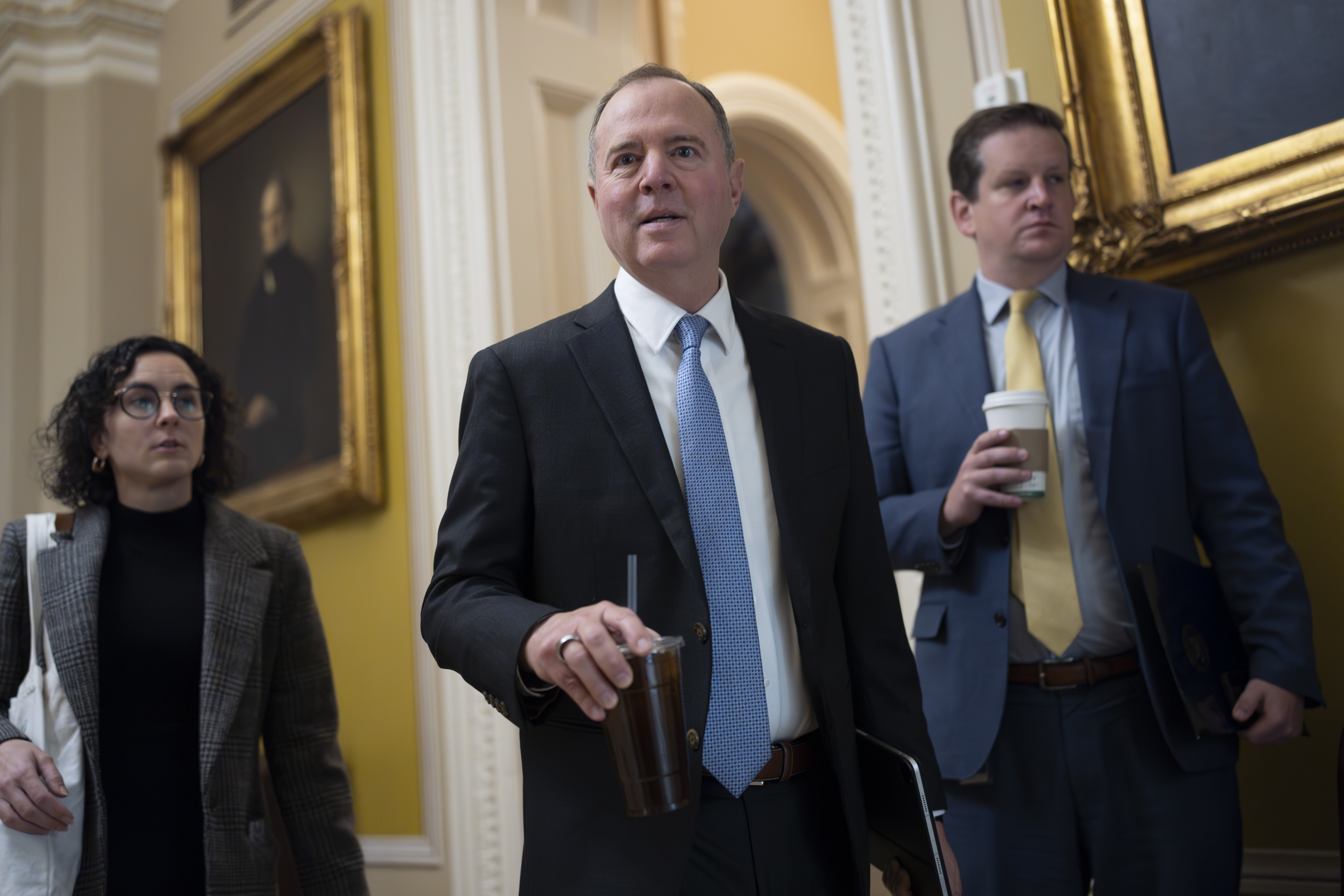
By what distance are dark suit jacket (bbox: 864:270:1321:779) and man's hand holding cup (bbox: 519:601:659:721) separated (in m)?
1.14

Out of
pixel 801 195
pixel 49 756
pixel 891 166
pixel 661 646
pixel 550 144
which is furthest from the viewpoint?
pixel 801 195

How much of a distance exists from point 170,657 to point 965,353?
181 cm

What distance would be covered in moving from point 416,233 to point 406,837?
2.46 m

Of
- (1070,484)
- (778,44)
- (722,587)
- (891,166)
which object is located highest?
(778,44)

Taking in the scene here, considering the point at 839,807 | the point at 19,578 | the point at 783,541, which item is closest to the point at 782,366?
the point at 783,541

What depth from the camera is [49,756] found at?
7.04 ft

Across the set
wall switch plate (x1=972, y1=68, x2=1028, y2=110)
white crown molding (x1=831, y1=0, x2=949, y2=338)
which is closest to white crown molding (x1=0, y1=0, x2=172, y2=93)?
white crown molding (x1=831, y1=0, x2=949, y2=338)

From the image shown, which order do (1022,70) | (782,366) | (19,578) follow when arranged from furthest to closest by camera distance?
(1022,70), (19,578), (782,366)

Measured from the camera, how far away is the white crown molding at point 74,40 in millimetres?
6480

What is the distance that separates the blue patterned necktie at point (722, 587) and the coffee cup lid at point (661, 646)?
323mm

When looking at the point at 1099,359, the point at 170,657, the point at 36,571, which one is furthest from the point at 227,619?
the point at 1099,359

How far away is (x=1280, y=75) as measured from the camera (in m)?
2.46

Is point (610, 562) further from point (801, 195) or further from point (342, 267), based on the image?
point (801, 195)

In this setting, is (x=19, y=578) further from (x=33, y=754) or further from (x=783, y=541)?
(x=783, y=541)
